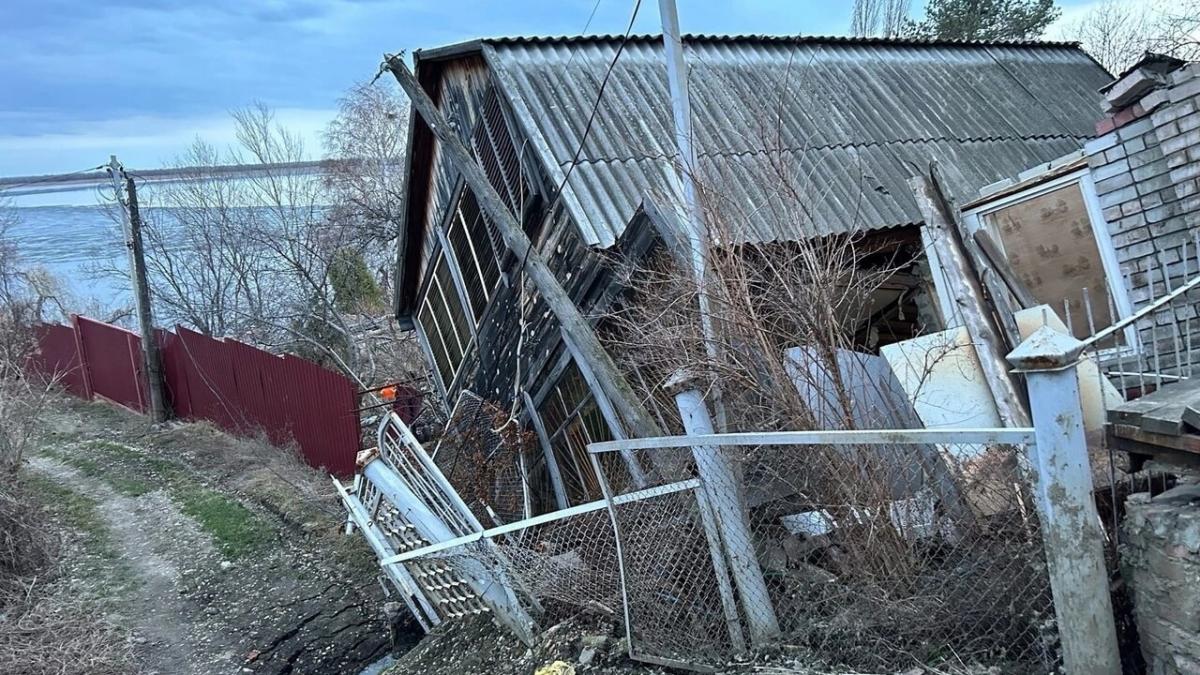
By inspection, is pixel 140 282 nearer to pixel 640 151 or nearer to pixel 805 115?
pixel 640 151

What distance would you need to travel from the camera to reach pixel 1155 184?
5.28 metres

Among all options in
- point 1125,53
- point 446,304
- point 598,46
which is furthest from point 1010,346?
point 1125,53

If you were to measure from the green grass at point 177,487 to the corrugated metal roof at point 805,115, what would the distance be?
18.0ft

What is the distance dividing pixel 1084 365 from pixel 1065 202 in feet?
6.68

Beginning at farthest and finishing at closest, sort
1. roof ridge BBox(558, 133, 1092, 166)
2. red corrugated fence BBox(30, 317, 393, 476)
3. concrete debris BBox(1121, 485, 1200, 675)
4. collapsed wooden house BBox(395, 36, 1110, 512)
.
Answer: red corrugated fence BBox(30, 317, 393, 476)
roof ridge BBox(558, 133, 1092, 166)
collapsed wooden house BBox(395, 36, 1110, 512)
concrete debris BBox(1121, 485, 1200, 675)

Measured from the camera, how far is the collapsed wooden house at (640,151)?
22.1ft

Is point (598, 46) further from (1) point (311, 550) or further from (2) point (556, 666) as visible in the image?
(2) point (556, 666)

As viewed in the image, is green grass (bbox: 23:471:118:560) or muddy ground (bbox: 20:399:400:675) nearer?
muddy ground (bbox: 20:399:400:675)

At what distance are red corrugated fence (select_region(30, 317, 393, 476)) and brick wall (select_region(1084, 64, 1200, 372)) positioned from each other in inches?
332

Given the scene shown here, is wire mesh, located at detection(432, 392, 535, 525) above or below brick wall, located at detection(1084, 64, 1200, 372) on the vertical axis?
below

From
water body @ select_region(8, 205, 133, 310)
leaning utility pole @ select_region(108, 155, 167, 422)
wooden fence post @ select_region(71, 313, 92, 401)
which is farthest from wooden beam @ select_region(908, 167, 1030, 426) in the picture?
water body @ select_region(8, 205, 133, 310)

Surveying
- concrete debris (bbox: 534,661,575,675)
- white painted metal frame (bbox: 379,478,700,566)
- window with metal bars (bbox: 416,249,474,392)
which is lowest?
concrete debris (bbox: 534,661,575,675)

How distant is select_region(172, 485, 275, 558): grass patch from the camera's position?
8.36 m

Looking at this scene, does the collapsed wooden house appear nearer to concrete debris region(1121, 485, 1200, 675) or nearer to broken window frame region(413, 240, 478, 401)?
broken window frame region(413, 240, 478, 401)
